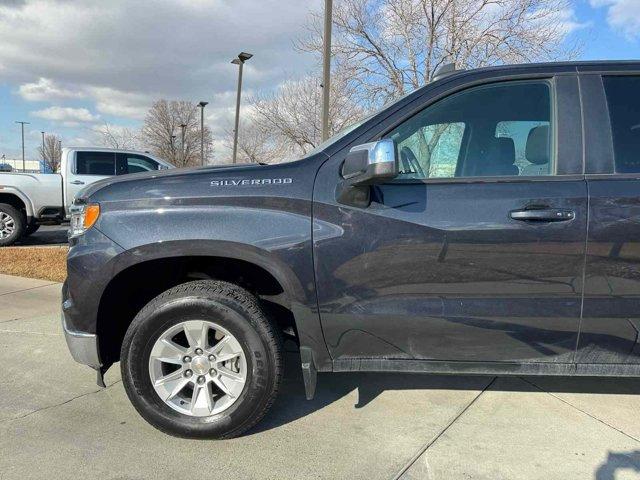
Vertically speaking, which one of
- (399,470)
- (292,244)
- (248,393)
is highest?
(292,244)

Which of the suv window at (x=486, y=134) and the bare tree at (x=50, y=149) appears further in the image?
the bare tree at (x=50, y=149)

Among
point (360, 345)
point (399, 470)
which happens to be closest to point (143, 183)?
point (360, 345)

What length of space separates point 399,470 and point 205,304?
1.33 meters

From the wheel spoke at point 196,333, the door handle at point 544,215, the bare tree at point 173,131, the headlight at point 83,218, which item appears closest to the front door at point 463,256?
the door handle at point 544,215

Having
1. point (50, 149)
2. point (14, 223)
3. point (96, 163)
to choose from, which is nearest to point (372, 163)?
point (14, 223)

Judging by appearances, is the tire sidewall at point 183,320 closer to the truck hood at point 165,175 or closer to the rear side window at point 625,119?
the truck hood at point 165,175

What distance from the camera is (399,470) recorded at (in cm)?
261

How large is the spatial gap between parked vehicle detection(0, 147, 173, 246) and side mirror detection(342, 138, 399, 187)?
8.80 meters

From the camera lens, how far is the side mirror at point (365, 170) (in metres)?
2.44

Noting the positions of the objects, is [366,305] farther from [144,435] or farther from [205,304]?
[144,435]

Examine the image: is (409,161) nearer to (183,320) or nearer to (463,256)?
(463,256)

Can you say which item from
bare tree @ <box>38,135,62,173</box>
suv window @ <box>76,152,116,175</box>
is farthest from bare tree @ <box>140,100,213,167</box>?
suv window @ <box>76,152,116,175</box>

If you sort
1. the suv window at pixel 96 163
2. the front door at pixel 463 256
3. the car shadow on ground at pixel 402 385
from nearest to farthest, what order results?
the front door at pixel 463 256 < the car shadow on ground at pixel 402 385 < the suv window at pixel 96 163

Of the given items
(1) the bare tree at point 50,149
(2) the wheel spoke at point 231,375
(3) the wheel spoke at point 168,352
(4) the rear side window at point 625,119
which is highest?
(1) the bare tree at point 50,149
